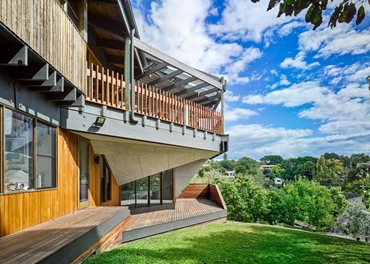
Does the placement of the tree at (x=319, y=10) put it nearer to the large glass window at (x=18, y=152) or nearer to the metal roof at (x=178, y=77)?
the large glass window at (x=18, y=152)

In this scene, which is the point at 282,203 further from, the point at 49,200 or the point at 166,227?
the point at 49,200

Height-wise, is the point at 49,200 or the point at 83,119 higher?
the point at 83,119

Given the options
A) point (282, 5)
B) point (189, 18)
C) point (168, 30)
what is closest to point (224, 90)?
point (189, 18)

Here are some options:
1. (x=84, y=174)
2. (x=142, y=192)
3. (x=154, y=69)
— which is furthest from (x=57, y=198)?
(x=154, y=69)

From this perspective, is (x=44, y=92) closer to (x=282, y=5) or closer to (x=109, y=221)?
(x=109, y=221)

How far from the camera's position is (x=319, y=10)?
6.79ft

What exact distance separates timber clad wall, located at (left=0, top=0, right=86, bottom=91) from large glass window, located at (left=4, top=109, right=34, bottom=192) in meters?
1.06

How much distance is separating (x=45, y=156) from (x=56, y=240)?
87.8 inches

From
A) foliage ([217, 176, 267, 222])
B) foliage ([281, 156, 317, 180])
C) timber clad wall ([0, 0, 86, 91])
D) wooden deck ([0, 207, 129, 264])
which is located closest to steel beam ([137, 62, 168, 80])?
timber clad wall ([0, 0, 86, 91])

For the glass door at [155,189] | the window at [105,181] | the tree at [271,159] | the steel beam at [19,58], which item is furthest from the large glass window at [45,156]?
the tree at [271,159]

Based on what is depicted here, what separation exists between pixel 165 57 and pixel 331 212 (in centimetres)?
1652

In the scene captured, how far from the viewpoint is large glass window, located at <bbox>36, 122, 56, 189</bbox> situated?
5492 millimetres

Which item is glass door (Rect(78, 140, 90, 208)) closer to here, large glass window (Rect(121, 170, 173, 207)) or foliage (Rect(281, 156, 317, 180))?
large glass window (Rect(121, 170, 173, 207))

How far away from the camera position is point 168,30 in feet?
46.5
